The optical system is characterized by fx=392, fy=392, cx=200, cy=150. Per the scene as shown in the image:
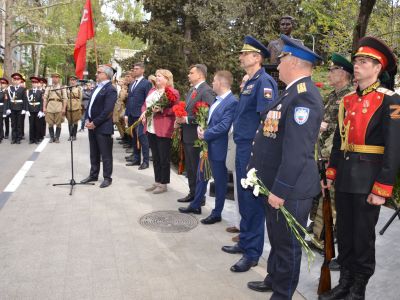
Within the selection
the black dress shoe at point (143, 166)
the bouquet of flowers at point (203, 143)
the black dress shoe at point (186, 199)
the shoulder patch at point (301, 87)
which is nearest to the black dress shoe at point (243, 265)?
the bouquet of flowers at point (203, 143)

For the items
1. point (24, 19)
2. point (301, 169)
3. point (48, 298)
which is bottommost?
point (48, 298)

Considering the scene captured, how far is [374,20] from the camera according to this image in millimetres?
13719

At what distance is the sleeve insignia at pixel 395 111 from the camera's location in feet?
10.1

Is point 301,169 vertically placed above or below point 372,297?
above

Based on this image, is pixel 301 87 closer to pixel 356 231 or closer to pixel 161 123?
pixel 356 231

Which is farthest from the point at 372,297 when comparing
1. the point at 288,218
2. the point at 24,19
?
the point at 24,19

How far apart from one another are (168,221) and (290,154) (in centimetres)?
314

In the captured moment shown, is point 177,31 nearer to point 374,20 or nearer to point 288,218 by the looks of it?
point 374,20

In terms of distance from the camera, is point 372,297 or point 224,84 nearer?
point 372,297

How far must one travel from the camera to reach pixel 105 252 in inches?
177

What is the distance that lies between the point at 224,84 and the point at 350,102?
2.02 metres

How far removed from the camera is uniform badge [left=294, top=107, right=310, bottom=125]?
2857mm

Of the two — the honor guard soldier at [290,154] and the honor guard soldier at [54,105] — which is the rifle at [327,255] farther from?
the honor guard soldier at [54,105]

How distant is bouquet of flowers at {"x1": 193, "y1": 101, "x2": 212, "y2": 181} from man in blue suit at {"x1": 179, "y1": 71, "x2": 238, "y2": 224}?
0.47ft
